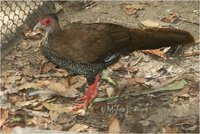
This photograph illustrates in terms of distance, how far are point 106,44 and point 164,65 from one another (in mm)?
1061

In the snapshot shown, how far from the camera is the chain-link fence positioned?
20.9 ft

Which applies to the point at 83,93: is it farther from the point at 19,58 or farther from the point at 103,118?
the point at 19,58

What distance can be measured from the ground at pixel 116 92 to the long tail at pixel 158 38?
1.82 ft

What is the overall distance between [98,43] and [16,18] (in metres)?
2.03

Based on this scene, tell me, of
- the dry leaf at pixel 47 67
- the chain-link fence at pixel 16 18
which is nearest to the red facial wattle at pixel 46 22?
the dry leaf at pixel 47 67

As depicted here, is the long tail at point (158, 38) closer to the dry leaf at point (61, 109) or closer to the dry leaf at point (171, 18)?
the dry leaf at point (61, 109)

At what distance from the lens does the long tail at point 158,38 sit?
500 centimetres

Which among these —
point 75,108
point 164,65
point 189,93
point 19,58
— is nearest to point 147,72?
point 164,65

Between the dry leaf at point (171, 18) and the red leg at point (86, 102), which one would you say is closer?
the red leg at point (86, 102)

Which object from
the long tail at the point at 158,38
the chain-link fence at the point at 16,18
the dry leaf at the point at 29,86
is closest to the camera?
the long tail at the point at 158,38

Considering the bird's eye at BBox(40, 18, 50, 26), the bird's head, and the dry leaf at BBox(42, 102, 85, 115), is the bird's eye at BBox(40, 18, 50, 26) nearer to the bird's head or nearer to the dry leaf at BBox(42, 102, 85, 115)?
the bird's head

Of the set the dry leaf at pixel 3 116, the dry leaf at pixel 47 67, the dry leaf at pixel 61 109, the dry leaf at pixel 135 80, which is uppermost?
the dry leaf at pixel 47 67

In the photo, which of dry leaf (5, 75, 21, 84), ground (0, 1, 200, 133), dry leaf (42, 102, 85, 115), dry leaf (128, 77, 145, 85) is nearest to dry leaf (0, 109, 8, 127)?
ground (0, 1, 200, 133)

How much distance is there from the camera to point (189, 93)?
17.0ft
